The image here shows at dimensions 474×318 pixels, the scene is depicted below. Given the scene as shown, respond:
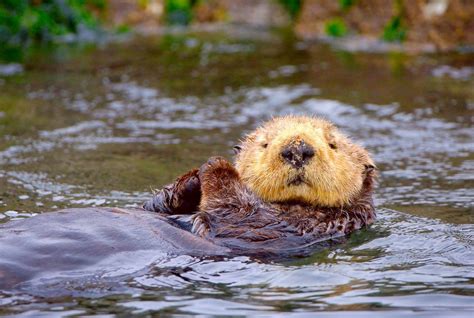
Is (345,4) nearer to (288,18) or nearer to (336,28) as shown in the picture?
(336,28)

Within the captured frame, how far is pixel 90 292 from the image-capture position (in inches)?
157

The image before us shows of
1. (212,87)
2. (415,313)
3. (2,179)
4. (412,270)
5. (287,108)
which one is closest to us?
(415,313)

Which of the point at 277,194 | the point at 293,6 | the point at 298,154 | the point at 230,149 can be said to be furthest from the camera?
the point at 293,6

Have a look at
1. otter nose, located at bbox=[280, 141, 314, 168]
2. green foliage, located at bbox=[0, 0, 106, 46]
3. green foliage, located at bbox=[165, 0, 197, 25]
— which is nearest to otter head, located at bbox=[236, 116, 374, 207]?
otter nose, located at bbox=[280, 141, 314, 168]

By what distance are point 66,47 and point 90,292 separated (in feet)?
32.3

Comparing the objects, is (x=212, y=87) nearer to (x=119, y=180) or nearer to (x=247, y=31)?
(x=119, y=180)

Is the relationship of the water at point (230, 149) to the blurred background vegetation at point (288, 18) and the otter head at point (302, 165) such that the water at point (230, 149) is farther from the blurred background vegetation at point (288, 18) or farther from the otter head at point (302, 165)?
the blurred background vegetation at point (288, 18)

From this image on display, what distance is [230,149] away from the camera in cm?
786

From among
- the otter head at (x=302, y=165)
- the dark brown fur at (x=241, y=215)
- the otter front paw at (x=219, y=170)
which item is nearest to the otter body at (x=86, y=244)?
the dark brown fur at (x=241, y=215)

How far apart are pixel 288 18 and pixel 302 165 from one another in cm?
1321

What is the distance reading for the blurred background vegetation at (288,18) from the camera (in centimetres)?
1258

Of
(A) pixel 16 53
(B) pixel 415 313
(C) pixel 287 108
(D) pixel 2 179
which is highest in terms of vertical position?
(A) pixel 16 53

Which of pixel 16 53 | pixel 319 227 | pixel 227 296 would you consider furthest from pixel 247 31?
pixel 227 296

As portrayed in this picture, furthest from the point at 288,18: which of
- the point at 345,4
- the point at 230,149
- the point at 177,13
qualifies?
the point at 230,149
